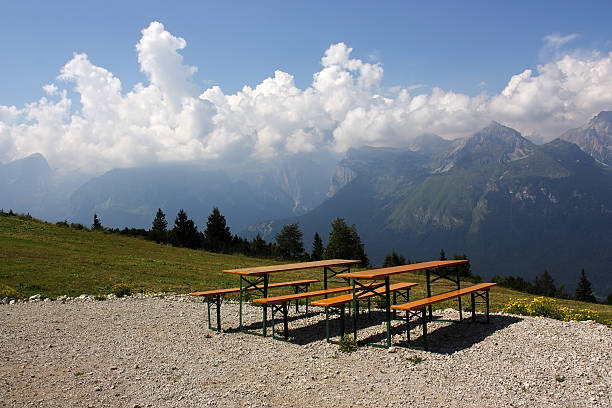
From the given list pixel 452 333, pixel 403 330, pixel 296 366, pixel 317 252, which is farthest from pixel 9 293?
pixel 317 252

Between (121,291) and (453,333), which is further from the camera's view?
(121,291)

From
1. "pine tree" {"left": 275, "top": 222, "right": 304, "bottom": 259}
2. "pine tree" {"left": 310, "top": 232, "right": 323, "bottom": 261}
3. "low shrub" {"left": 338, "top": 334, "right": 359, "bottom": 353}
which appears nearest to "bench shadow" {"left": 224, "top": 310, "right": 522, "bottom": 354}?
"low shrub" {"left": 338, "top": 334, "right": 359, "bottom": 353}

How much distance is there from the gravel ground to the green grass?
4934mm

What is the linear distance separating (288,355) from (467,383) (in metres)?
3.35

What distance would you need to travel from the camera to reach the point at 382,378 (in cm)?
668

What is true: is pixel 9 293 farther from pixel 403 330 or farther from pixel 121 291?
pixel 403 330

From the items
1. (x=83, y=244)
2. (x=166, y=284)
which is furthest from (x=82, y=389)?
(x=83, y=244)

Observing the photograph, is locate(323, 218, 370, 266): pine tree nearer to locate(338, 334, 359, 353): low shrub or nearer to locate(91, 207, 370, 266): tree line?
locate(91, 207, 370, 266): tree line

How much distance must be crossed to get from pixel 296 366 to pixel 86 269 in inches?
628

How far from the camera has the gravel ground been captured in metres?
5.88

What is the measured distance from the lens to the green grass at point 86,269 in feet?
52.5

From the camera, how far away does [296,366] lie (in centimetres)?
738

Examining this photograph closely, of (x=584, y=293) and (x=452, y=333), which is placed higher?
(x=452, y=333)

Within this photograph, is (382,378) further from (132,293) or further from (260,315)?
(132,293)
